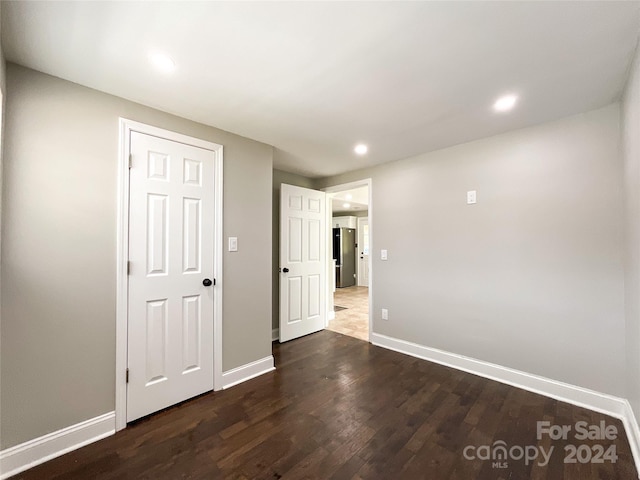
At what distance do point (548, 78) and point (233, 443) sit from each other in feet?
9.93

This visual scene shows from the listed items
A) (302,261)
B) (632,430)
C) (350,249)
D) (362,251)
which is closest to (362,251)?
(362,251)

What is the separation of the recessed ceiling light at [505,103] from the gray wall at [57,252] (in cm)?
255

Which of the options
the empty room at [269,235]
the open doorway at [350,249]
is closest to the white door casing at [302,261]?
the empty room at [269,235]

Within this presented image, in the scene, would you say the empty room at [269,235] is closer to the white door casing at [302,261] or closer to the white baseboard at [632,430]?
the white baseboard at [632,430]

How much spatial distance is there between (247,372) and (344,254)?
Answer: 17.8 ft

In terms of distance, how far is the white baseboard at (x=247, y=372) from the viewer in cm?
236

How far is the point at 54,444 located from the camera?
1582mm

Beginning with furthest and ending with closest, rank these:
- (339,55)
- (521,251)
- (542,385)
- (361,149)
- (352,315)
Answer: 1. (352,315)
2. (361,149)
3. (521,251)
4. (542,385)
5. (339,55)

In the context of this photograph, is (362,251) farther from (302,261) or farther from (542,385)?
(542,385)

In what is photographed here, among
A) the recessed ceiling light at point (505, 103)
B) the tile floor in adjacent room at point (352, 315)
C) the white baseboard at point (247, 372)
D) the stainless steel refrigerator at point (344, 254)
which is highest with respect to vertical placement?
the recessed ceiling light at point (505, 103)

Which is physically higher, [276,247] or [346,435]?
[276,247]

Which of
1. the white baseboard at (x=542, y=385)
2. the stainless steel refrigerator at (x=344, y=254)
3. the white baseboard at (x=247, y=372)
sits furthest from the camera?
the stainless steel refrigerator at (x=344, y=254)

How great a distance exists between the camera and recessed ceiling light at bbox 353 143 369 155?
2744 millimetres

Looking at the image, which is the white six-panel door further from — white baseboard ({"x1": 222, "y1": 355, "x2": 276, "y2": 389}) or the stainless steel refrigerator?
the stainless steel refrigerator
